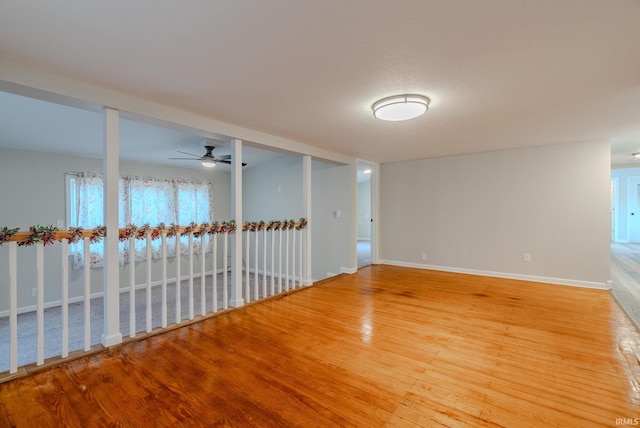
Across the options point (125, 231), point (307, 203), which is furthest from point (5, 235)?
point (307, 203)

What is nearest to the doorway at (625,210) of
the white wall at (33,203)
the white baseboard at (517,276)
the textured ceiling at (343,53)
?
the white baseboard at (517,276)

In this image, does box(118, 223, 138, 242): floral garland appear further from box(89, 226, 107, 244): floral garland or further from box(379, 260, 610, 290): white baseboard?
box(379, 260, 610, 290): white baseboard

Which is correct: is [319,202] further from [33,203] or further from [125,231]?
[33,203]

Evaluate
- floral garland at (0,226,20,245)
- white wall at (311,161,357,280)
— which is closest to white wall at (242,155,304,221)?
white wall at (311,161,357,280)

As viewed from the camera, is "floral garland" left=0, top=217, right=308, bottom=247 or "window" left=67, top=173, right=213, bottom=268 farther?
"window" left=67, top=173, right=213, bottom=268

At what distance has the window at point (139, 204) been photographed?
4750 mm

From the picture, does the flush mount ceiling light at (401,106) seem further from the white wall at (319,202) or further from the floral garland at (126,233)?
the white wall at (319,202)

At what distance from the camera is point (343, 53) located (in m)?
1.85

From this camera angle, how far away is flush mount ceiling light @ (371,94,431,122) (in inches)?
97.0

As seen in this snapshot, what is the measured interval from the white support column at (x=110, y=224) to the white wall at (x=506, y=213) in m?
4.82

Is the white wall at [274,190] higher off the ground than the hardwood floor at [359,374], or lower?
higher

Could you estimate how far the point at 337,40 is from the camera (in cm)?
171

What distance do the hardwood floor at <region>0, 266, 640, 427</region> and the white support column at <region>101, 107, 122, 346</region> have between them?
25 cm

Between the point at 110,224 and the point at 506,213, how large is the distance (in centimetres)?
552
